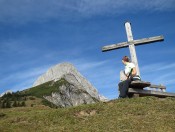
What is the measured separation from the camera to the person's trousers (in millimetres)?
26366

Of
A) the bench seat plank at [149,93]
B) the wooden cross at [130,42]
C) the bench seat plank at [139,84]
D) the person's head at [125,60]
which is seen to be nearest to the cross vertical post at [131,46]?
the wooden cross at [130,42]

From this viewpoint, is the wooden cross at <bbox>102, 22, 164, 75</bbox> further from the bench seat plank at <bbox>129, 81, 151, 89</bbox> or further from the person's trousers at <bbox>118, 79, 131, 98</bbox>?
the person's trousers at <bbox>118, 79, 131, 98</bbox>

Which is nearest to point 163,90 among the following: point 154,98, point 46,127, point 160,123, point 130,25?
point 154,98

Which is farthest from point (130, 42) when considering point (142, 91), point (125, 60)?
point (142, 91)

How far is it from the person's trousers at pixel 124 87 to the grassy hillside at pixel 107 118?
1.10 m

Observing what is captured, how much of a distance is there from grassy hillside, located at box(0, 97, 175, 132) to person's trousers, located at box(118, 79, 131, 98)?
3.61 feet

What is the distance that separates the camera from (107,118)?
72.4ft

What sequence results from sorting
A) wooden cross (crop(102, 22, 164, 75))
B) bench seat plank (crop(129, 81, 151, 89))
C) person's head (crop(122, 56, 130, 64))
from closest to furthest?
1. bench seat plank (crop(129, 81, 151, 89))
2. person's head (crop(122, 56, 130, 64))
3. wooden cross (crop(102, 22, 164, 75))

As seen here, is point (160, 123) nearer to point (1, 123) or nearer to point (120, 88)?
point (120, 88)

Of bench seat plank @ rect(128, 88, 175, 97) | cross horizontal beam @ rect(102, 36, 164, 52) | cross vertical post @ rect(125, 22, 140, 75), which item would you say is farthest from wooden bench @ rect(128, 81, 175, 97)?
cross horizontal beam @ rect(102, 36, 164, 52)

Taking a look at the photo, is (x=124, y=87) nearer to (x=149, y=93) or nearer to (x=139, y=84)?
(x=139, y=84)

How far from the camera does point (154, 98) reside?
1045 inches

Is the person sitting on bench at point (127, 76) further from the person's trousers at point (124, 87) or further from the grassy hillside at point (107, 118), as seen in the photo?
the grassy hillside at point (107, 118)

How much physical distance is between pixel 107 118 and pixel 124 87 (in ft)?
16.9
